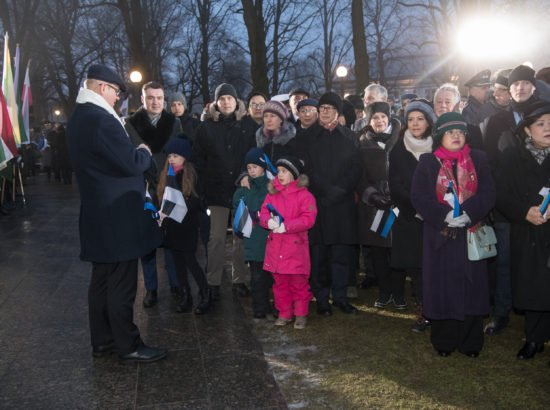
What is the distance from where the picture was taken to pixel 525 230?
170 inches

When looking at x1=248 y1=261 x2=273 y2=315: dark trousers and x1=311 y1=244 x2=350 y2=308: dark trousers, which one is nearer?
x1=248 y1=261 x2=273 y2=315: dark trousers

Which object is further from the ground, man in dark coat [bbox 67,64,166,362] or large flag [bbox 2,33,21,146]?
large flag [bbox 2,33,21,146]

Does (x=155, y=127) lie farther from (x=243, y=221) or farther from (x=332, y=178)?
(x=332, y=178)

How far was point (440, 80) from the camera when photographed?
1638 inches

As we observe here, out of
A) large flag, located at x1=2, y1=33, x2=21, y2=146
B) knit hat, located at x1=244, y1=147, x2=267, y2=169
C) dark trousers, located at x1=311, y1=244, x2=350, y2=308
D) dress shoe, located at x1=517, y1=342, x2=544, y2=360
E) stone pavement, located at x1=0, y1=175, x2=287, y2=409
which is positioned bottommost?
dress shoe, located at x1=517, y1=342, x2=544, y2=360

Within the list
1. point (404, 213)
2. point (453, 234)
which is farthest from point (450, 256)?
point (404, 213)

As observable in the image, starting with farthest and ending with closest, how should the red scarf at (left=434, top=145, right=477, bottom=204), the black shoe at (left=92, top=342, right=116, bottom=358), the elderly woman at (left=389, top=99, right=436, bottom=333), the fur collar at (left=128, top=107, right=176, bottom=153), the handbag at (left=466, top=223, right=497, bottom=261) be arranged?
the fur collar at (left=128, top=107, right=176, bottom=153), the elderly woman at (left=389, top=99, right=436, bottom=333), the black shoe at (left=92, top=342, right=116, bottom=358), the red scarf at (left=434, top=145, right=477, bottom=204), the handbag at (left=466, top=223, right=497, bottom=261)

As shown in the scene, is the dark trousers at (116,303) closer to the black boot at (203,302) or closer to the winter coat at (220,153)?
the black boot at (203,302)

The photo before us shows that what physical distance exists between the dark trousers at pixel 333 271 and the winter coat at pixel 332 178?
11 centimetres

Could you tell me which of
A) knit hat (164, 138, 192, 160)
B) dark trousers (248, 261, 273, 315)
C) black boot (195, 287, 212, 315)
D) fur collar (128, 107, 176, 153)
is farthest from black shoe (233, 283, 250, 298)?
fur collar (128, 107, 176, 153)

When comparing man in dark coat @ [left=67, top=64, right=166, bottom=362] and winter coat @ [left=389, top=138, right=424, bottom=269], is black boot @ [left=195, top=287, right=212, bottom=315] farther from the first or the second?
winter coat @ [left=389, top=138, right=424, bottom=269]

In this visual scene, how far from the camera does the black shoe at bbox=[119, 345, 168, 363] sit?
4.27 metres

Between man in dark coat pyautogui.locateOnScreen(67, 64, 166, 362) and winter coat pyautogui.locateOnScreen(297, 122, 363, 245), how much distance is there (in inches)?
69.8

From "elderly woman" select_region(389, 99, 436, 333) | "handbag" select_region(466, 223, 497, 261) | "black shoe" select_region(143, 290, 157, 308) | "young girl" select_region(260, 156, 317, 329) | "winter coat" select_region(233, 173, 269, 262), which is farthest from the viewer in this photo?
"black shoe" select_region(143, 290, 157, 308)
